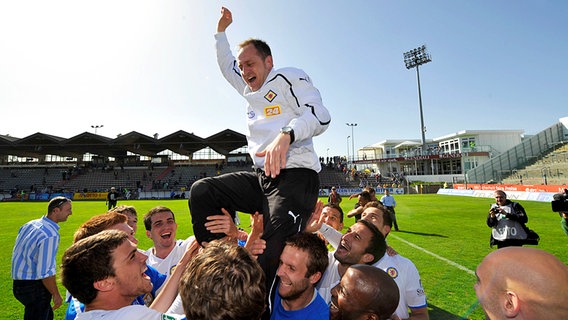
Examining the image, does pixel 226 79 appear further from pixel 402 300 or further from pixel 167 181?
pixel 167 181

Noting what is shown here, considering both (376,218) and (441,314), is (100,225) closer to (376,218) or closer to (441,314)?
(376,218)

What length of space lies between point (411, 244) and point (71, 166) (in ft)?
229

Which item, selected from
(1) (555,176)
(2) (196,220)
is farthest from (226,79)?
(1) (555,176)

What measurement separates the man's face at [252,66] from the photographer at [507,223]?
8.03 m

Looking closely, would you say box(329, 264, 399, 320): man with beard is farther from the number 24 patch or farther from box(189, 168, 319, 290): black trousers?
the number 24 patch

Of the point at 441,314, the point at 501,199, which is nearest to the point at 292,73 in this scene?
the point at 441,314

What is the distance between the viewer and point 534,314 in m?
1.71

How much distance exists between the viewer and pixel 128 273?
2.41 meters

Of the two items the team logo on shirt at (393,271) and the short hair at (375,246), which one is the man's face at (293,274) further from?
the team logo on shirt at (393,271)

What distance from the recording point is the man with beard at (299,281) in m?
2.82

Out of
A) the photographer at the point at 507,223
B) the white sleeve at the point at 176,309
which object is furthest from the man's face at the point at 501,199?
the white sleeve at the point at 176,309

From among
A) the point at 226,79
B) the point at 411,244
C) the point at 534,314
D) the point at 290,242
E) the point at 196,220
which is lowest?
the point at 411,244

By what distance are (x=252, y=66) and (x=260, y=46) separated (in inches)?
9.0

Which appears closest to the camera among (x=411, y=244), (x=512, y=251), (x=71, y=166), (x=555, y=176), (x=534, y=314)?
(x=534, y=314)
